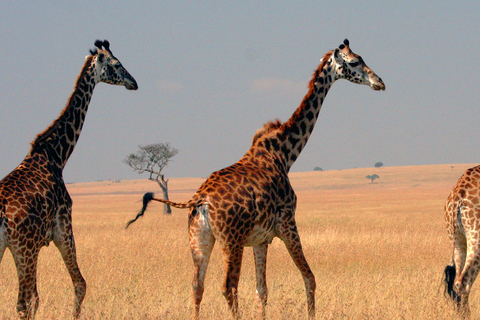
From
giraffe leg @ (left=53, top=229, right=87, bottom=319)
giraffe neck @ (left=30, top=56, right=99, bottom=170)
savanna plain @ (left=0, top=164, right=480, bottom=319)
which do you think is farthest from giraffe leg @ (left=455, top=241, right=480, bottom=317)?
giraffe neck @ (left=30, top=56, right=99, bottom=170)

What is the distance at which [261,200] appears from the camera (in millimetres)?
6391

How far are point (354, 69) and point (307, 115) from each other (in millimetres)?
1071

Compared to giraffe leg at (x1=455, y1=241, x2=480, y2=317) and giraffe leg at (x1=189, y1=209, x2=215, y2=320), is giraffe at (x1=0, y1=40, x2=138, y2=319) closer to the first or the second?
giraffe leg at (x1=189, y1=209, x2=215, y2=320)

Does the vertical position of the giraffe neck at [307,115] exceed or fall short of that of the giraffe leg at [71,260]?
it exceeds it

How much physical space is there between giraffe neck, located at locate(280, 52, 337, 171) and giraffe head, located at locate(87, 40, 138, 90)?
260 centimetres

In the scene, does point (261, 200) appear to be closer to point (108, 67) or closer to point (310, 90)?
point (310, 90)

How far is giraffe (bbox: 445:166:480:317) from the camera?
6828 mm

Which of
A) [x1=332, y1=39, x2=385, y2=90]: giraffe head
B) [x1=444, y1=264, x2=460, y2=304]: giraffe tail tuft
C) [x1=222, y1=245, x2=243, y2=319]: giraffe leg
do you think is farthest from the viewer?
[x1=332, y1=39, x2=385, y2=90]: giraffe head

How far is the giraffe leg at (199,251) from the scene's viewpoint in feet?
19.1

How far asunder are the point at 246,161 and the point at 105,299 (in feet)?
10.7

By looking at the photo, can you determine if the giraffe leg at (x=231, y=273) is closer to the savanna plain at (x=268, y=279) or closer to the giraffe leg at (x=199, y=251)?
the giraffe leg at (x=199, y=251)

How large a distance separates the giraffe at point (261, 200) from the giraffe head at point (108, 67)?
7.50 feet

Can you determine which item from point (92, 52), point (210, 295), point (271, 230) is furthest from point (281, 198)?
point (92, 52)

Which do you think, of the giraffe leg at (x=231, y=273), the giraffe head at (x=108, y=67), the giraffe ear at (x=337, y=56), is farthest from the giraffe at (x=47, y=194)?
the giraffe ear at (x=337, y=56)
